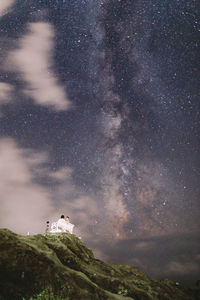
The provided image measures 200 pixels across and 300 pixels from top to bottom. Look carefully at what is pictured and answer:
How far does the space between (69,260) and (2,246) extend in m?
9.47

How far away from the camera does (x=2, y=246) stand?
17.2 m

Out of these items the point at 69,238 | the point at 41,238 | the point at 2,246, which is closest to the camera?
the point at 2,246

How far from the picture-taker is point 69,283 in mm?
18625

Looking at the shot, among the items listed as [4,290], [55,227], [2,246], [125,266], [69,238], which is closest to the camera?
[4,290]

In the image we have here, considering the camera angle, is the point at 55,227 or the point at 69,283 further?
the point at 55,227

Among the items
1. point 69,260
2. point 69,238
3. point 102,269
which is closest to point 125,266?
point 102,269

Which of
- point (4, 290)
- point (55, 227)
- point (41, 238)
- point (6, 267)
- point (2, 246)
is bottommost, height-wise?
point (4, 290)

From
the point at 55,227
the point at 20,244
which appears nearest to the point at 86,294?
the point at 20,244

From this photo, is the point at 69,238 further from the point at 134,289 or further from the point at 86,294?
the point at 86,294

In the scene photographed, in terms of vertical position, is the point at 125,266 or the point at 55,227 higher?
the point at 55,227

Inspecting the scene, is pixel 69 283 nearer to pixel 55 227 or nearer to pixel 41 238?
pixel 41 238

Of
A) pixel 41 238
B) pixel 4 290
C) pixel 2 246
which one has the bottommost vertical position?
pixel 4 290

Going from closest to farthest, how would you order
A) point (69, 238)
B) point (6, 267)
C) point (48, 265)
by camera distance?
point (6, 267) < point (48, 265) < point (69, 238)

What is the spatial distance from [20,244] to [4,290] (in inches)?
163
